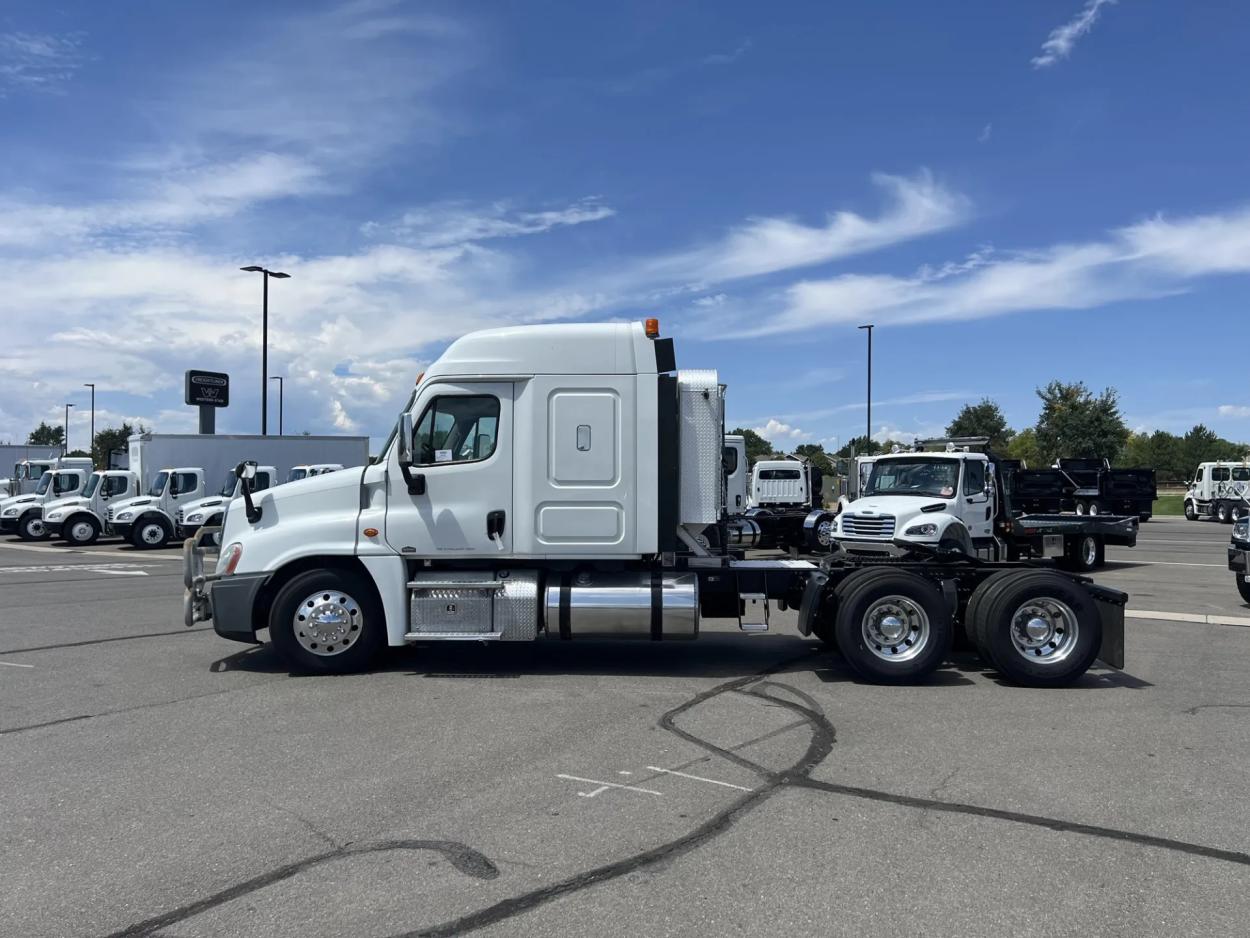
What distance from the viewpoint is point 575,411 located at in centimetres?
832

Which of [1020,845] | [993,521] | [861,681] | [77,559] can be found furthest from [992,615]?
[77,559]

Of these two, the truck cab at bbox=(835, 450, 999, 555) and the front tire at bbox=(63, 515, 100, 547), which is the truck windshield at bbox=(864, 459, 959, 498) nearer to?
the truck cab at bbox=(835, 450, 999, 555)

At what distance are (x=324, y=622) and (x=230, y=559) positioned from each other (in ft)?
3.55

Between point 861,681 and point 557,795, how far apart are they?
12.7 feet

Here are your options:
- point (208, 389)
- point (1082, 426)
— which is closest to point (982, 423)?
point (1082, 426)

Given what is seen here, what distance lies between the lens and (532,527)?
834 cm

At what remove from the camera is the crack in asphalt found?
371 cm

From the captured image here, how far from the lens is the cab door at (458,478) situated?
8.38m

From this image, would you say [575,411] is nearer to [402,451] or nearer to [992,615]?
Answer: [402,451]

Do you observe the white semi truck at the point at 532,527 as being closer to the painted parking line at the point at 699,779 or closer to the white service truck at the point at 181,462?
the painted parking line at the point at 699,779

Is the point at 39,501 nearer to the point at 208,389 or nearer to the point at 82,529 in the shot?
the point at 82,529

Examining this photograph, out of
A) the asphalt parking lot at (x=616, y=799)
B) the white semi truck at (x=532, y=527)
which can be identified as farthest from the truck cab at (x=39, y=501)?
the white semi truck at (x=532, y=527)

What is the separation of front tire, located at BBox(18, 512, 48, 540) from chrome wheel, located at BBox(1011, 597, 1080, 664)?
29.0 metres

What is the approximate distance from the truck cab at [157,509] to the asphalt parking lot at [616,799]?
17778 mm
